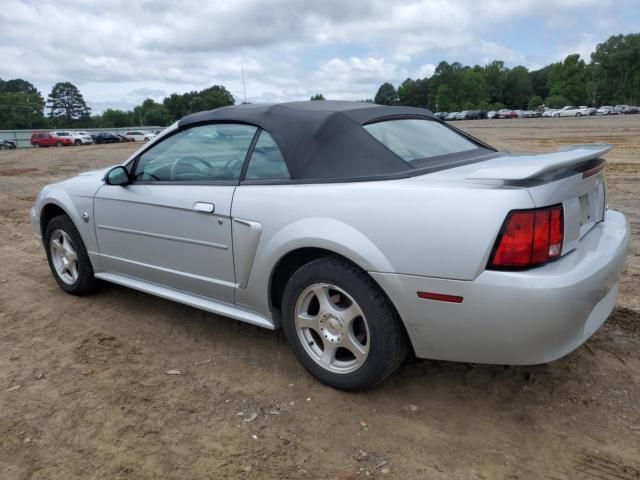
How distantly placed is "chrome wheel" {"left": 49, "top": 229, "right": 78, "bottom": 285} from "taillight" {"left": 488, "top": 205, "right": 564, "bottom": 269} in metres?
3.44

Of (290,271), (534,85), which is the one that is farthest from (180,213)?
(534,85)

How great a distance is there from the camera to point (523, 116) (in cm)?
7356

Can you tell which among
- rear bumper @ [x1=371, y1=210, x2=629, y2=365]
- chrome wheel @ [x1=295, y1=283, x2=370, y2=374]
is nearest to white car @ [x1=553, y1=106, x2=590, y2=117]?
rear bumper @ [x1=371, y1=210, x2=629, y2=365]

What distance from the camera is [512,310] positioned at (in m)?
2.22

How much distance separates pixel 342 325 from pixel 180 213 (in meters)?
1.30

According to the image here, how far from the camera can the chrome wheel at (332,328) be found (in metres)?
2.70

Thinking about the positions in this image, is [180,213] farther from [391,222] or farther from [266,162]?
[391,222]

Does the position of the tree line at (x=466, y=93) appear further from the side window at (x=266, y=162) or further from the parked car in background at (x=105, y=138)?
the side window at (x=266, y=162)

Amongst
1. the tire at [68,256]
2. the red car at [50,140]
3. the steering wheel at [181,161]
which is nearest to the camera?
the steering wheel at [181,161]

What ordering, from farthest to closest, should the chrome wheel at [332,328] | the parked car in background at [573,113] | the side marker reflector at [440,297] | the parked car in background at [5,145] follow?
the parked car in background at [573,113]
the parked car in background at [5,145]
the chrome wheel at [332,328]
the side marker reflector at [440,297]

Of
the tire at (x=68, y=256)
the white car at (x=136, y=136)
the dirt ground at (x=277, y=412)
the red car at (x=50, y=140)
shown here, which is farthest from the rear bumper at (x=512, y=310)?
the white car at (x=136, y=136)

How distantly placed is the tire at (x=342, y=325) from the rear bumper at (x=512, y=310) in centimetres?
10

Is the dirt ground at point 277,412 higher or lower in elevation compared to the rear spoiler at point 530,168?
lower

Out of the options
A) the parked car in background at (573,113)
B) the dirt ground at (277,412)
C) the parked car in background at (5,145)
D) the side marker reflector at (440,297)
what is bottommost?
the dirt ground at (277,412)
